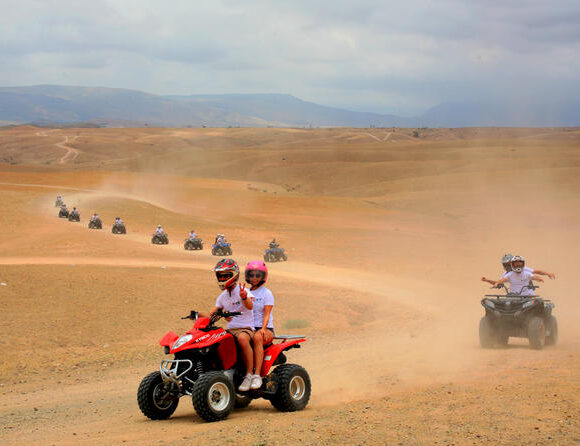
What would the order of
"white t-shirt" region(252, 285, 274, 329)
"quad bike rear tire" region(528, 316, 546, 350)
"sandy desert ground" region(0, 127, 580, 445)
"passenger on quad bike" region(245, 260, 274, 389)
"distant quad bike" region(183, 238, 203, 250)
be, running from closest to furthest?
"sandy desert ground" region(0, 127, 580, 445)
"passenger on quad bike" region(245, 260, 274, 389)
"white t-shirt" region(252, 285, 274, 329)
"quad bike rear tire" region(528, 316, 546, 350)
"distant quad bike" region(183, 238, 203, 250)

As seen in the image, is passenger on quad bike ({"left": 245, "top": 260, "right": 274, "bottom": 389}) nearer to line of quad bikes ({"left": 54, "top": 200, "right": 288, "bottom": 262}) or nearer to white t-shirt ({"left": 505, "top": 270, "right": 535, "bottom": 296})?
white t-shirt ({"left": 505, "top": 270, "right": 535, "bottom": 296})

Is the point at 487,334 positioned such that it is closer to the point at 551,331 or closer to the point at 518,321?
the point at 518,321

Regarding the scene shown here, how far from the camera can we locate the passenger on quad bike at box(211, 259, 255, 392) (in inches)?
379

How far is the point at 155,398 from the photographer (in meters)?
9.59

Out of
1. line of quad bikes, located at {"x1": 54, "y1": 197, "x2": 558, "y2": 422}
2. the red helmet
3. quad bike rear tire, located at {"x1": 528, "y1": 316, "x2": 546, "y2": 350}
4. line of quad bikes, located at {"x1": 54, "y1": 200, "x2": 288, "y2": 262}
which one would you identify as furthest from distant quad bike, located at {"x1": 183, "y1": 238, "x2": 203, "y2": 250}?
the red helmet

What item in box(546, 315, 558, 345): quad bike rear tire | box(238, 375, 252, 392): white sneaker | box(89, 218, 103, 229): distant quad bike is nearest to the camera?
box(238, 375, 252, 392): white sneaker

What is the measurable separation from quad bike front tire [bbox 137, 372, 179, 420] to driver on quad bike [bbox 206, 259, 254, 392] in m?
0.95

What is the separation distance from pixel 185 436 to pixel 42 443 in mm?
1774

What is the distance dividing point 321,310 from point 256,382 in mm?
13294

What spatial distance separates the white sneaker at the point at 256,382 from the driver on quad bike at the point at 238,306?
4cm

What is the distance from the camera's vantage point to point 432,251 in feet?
134

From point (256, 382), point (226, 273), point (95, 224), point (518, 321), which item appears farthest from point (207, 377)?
point (95, 224)

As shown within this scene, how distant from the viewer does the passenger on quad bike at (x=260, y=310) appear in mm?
9781

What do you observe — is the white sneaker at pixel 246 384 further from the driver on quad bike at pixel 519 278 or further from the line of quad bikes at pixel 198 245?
the line of quad bikes at pixel 198 245
